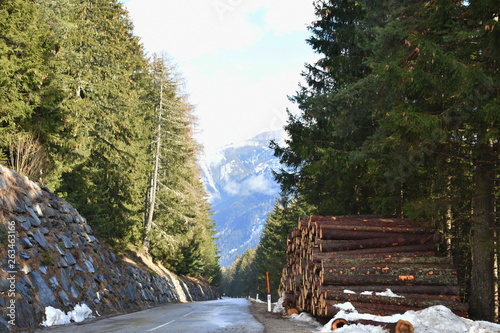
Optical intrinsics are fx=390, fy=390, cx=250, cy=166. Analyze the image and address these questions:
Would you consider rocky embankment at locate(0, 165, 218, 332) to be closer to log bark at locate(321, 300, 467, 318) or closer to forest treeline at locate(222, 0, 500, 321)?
log bark at locate(321, 300, 467, 318)

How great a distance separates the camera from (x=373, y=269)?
10.2 meters

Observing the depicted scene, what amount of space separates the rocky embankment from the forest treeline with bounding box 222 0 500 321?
30.1 feet

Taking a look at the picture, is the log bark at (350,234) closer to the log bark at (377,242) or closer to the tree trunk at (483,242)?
the log bark at (377,242)

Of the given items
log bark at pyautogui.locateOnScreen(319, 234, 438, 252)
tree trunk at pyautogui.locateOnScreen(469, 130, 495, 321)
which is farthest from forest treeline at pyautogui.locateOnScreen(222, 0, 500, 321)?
log bark at pyautogui.locateOnScreen(319, 234, 438, 252)

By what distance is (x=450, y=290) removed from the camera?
9.59 metres

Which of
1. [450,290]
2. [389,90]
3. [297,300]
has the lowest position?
[297,300]

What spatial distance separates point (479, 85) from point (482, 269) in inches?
166

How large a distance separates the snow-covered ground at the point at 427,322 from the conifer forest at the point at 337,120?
1.18 meters

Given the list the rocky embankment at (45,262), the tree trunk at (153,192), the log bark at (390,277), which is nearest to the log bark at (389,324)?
the log bark at (390,277)

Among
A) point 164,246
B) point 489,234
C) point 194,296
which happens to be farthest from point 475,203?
point 194,296

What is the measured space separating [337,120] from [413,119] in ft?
19.2

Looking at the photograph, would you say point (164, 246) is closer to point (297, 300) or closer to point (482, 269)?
point (297, 300)

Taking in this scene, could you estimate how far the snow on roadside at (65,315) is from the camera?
426 inches

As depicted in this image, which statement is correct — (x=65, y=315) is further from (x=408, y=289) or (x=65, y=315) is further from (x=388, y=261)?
(x=408, y=289)
